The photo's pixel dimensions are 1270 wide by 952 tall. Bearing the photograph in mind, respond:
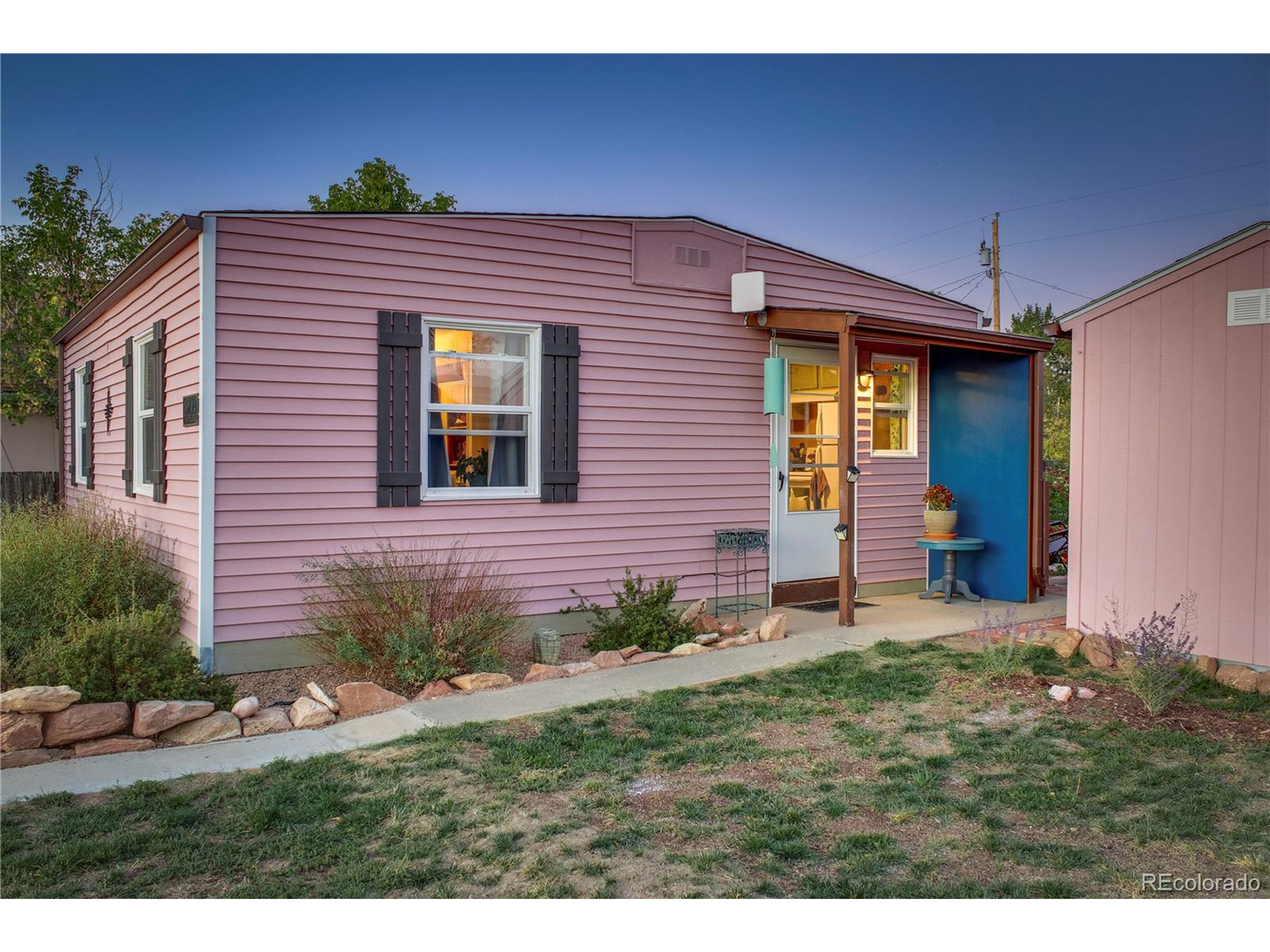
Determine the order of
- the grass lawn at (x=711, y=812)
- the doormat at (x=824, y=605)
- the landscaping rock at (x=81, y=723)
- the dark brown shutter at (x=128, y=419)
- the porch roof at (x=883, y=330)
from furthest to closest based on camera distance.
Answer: the dark brown shutter at (x=128, y=419), the doormat at (x=824, y=605), the porch roof at (x=883, y=330), the landscaping rock at (x=81, y=723), the grass lawn at (x=711, y=812)

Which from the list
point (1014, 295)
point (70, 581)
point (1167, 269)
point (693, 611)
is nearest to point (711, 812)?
point (693, 611)

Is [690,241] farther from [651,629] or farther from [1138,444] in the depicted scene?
[1138,444]

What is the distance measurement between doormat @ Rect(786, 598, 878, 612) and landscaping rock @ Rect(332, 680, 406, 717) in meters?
4.04

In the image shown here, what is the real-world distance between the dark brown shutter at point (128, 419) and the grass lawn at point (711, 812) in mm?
5240

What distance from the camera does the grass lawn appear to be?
2.97 m

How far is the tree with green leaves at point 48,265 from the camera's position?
1312 centimetres

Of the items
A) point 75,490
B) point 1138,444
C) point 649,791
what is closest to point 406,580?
point 649,791

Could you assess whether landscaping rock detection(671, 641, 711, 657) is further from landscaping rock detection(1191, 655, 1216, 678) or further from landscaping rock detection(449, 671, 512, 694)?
landscaping rock detection(1191, 655, 1216, 678)

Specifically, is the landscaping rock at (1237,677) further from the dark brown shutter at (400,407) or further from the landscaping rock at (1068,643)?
the dark brown shutter at (400,407)

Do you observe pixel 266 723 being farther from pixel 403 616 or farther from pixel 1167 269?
pixel 1167 269

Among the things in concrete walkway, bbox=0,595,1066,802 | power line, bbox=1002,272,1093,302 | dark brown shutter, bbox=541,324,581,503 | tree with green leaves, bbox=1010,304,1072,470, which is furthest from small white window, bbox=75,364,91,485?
tree with green leaves, bbox=1010,304,1072,470

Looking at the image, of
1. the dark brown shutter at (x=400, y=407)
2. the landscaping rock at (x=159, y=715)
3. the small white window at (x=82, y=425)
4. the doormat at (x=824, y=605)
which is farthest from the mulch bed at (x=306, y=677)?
the small white window at (x=82, y=425)

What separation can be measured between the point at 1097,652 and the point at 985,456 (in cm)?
321

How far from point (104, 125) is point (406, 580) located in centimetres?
669
